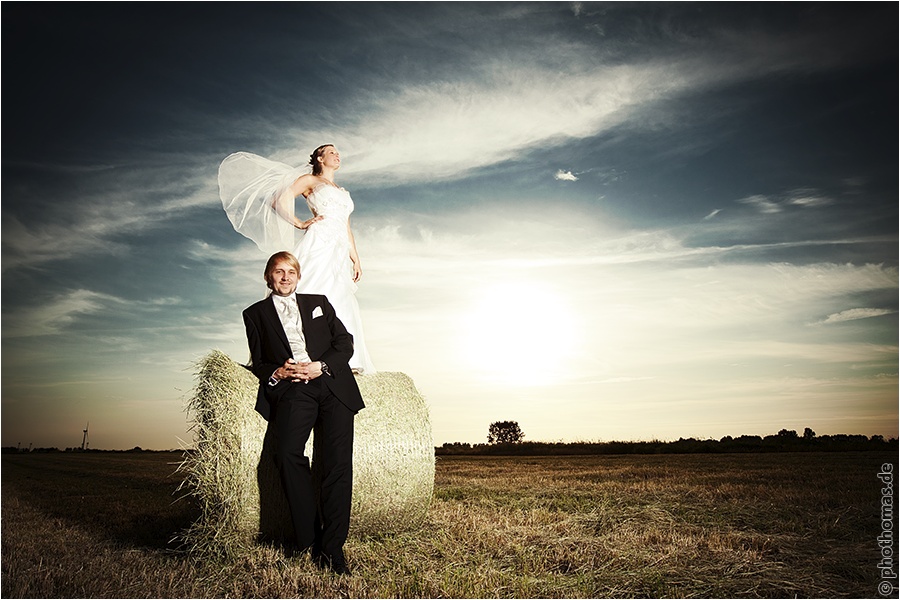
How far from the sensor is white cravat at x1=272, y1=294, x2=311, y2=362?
4.43 meters

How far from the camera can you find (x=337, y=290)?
5.78 m

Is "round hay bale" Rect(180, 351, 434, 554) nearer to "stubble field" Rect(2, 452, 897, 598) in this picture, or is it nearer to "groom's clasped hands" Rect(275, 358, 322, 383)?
"stubble field" Rect(2, 452, 897, 598)

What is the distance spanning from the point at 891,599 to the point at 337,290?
4185mm

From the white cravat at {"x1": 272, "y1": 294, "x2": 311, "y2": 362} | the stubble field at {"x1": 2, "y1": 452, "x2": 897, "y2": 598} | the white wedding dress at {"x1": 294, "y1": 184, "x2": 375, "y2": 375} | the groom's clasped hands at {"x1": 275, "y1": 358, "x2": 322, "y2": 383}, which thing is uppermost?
the white wedding dress at {"x1": 294, "y1": 184, "x2": 375, "y2": 375}

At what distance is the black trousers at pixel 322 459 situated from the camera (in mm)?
4211

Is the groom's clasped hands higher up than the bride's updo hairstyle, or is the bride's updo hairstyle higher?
the bride's updo hairstyle

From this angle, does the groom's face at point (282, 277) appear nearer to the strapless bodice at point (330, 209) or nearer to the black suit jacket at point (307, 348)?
the black suit jacket at point (307, 348)

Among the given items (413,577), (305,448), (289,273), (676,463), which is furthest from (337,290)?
(676,463)

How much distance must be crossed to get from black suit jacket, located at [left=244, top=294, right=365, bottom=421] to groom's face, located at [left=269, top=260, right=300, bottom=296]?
85mm

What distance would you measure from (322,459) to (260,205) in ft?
8.36

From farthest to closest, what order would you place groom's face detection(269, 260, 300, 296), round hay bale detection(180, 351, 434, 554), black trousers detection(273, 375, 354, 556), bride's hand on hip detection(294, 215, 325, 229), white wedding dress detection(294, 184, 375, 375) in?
bride's hand on hip detection(294, 215, 325, 229), white wedding dress detection(294, 184, 375, 375), groom's face detection(269, 260, 300, 296), round hay bale detection(180, 351, 434, 554), black trousers detection(273, 375, 354, 556)

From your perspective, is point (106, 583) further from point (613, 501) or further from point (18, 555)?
point (613, 501)


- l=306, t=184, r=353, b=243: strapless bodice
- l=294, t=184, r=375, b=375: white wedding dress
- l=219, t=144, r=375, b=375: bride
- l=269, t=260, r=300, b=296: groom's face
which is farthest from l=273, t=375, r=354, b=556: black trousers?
l=306, t=184, r=353, b=243: strapless bodice

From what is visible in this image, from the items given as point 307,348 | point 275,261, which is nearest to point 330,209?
point 275,261
